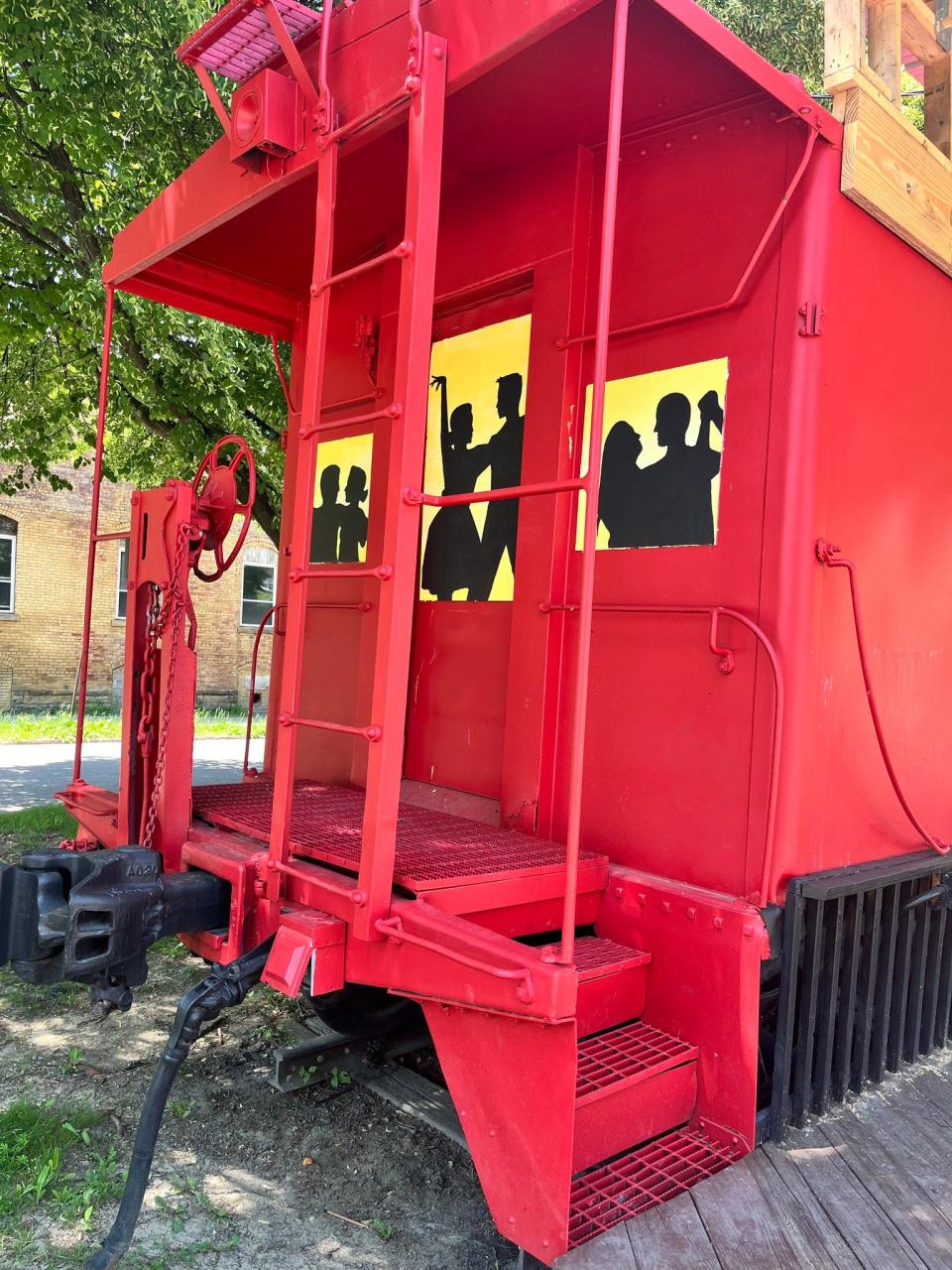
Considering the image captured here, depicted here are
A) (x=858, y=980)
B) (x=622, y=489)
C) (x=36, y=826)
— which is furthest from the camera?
(x=36, y=826)

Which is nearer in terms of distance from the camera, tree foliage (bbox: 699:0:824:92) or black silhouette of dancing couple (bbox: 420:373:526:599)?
black silhouette of dancing couple (bbox: 420:373:526:599)

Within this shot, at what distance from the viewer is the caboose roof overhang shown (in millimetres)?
2363

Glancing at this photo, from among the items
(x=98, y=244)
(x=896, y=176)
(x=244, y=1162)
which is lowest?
(x=244, y=1162)

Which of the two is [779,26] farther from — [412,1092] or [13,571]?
[13,571]

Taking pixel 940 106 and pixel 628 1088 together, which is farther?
pixel 940 106

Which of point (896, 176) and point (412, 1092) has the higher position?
point (896, 176)

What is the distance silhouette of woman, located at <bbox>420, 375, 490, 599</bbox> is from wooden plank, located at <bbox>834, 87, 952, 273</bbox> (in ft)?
5.04

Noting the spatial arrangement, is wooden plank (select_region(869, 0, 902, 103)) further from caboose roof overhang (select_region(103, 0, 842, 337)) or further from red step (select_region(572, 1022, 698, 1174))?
red step (select_region(572, 1022, 698, 1174))

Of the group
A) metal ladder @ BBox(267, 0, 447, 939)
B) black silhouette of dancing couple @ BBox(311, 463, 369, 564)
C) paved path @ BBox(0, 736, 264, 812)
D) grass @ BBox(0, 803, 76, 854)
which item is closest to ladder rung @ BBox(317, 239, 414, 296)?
metal ladder @ BBox(267, 0, 447, 939)

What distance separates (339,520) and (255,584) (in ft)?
54.3

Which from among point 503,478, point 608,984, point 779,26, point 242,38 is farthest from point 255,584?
point 608,984

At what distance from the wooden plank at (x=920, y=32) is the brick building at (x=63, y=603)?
51.7 feet

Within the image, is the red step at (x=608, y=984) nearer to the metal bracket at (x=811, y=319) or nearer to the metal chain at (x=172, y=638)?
the metal chain at (x=172, y=638)

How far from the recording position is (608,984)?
2770mm
